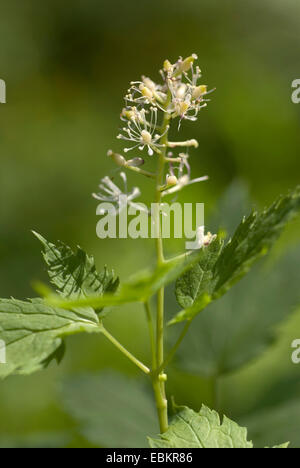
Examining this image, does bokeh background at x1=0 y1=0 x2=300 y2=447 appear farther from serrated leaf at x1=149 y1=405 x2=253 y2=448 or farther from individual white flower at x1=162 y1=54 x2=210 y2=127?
individual white flower at x1=162 y1=54 x2=210 y2=127

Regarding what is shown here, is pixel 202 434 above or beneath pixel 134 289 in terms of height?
beneath

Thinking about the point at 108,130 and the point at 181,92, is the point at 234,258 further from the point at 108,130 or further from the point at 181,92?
the point at 108,130

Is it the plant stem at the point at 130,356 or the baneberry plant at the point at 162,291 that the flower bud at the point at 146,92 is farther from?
the plant stem at the point at 130,356

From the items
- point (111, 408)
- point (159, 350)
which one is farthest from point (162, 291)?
point (111, 408)

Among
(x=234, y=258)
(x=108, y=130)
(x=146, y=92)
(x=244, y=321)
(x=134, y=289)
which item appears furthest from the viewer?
(x=108, y=130)

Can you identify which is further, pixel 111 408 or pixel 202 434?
pixel 111 408

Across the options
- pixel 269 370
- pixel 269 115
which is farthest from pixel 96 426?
pixel 269 115

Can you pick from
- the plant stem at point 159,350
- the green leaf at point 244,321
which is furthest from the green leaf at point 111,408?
the plant stem at point 159,350

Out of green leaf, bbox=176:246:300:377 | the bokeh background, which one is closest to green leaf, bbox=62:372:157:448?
the bokeh background

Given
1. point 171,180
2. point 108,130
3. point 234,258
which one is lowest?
point 234,258
